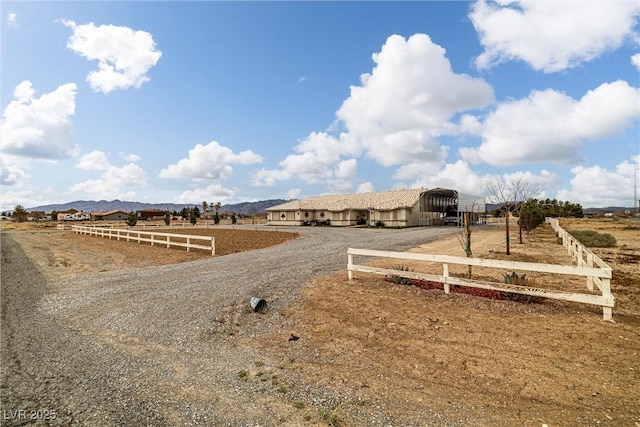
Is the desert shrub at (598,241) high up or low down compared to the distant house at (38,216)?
down

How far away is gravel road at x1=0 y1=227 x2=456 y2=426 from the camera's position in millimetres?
4098

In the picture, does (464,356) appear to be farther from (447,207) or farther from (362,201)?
(447,207)

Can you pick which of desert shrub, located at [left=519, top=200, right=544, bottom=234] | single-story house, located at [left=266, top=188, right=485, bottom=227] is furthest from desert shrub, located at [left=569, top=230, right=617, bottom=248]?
single-story house, located at [left=266, top=188, right=485, bottom=227]

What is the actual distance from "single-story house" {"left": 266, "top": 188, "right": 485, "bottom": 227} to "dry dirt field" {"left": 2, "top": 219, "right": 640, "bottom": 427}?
117ft

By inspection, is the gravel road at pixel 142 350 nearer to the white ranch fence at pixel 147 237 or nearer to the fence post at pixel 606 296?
the fence post at pixel 606 296

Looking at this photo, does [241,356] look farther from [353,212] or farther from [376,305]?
[353,212]

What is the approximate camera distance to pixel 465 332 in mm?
6227

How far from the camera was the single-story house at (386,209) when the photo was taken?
1735 inches

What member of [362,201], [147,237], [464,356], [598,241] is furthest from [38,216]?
[464,356]

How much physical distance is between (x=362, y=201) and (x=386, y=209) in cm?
795

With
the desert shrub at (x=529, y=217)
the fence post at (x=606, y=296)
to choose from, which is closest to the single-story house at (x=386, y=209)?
the desert shrub at (x=529, y=217)

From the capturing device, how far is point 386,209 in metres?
43.9

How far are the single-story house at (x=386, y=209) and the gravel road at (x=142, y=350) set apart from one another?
3394 cm

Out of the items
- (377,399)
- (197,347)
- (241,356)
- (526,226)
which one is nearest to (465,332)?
(377,399)
